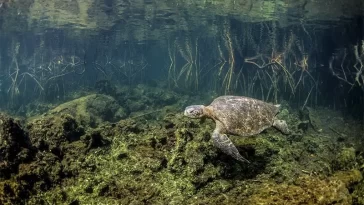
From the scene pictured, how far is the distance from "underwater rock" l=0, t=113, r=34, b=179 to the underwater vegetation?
0.04 ft

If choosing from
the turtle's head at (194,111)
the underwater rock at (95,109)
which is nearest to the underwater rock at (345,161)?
the turtle's head at (194,111)

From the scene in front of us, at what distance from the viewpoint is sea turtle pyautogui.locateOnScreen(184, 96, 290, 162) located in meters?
5.08

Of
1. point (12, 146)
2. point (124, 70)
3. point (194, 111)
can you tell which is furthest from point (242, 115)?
point (124, 70)

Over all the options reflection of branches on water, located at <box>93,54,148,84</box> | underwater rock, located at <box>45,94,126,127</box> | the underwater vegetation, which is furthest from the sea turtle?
reflection of branches on water, located at <box>93,54,148,84</box>

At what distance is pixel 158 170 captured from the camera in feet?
15.0

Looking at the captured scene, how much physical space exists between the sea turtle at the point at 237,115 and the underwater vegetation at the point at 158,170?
1.03ft

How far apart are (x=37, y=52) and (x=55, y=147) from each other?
50.9 m

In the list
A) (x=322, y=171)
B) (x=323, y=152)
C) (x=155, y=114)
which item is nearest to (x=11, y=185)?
(x=322, y=171)

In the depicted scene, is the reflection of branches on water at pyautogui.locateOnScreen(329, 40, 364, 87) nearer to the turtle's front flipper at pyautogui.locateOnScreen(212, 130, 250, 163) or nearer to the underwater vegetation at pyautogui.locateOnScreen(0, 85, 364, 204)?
the underwater vegetation at pyautogui.locateOnScreen(0, 85, 364, 204)

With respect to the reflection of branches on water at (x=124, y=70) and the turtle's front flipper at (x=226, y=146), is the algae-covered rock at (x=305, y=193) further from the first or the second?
the reflection of branches on water at (x=124, y=70)

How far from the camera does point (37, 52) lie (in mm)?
49625

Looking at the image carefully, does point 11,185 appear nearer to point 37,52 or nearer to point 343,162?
point 343,162

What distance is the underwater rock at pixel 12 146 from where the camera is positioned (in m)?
4.21

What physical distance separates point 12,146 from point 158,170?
7.52 ft
